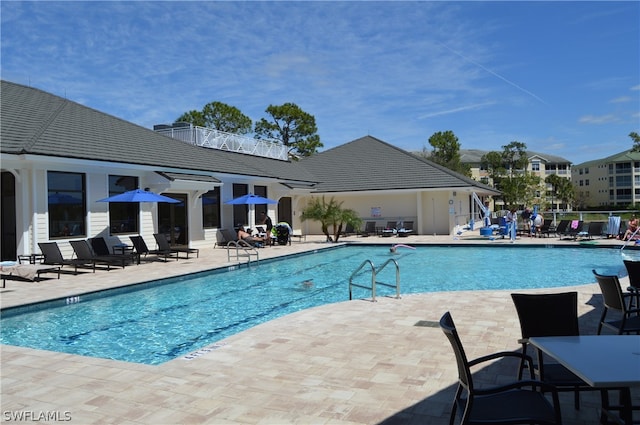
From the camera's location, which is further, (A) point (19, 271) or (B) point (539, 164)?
(B) point (539, 164)

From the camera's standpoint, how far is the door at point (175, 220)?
18594 mm

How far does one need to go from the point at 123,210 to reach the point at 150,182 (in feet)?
4.60

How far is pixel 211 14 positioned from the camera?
48.4 feet

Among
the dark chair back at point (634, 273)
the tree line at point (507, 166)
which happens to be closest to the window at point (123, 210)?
the dark chair back at point (634, 273)

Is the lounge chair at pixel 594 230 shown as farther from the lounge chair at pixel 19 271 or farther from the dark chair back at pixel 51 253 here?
the lounge chair at pixel 19 271

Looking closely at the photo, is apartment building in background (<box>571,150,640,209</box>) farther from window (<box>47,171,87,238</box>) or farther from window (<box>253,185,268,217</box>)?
window (<box>47,171,87,238</box>)

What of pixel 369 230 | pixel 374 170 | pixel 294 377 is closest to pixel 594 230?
pixel 369 230

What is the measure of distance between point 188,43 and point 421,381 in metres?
18.7

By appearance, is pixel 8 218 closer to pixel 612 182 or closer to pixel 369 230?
pixel 369 230

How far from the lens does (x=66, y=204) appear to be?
14500mm

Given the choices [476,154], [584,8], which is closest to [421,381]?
[584,8]

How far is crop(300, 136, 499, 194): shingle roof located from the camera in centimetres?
2606

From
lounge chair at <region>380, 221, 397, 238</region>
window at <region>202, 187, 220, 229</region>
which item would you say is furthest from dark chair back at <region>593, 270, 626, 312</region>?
lounge chair at <region>380, 221, 397, 238</region>

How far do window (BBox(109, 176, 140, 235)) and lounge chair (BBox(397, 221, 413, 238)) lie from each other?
1354cm
